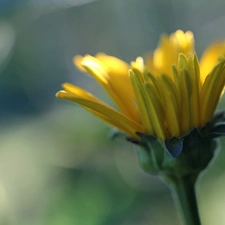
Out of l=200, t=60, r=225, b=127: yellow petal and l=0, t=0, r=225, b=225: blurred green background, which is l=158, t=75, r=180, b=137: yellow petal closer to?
l=200, t=60, r=225, b=127: yellow petal

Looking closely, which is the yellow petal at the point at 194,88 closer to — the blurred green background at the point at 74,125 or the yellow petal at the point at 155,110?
the yellow petal at the point at 155,110

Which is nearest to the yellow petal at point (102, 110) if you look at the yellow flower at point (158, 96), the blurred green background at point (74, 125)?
the yellow flower at point (158, 96)

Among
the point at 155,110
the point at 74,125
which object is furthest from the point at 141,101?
the point at 74,125

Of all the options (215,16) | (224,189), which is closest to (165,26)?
(215,16)

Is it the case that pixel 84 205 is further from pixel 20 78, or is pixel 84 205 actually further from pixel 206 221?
pixel 20 78

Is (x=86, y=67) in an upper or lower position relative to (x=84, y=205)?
upper

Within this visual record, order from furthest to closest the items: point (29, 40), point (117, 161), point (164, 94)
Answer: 1. point (29, 40)
2. point (117, 161)
3. point (164, 94)

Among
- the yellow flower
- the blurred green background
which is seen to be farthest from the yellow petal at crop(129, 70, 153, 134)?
the blurred green background
